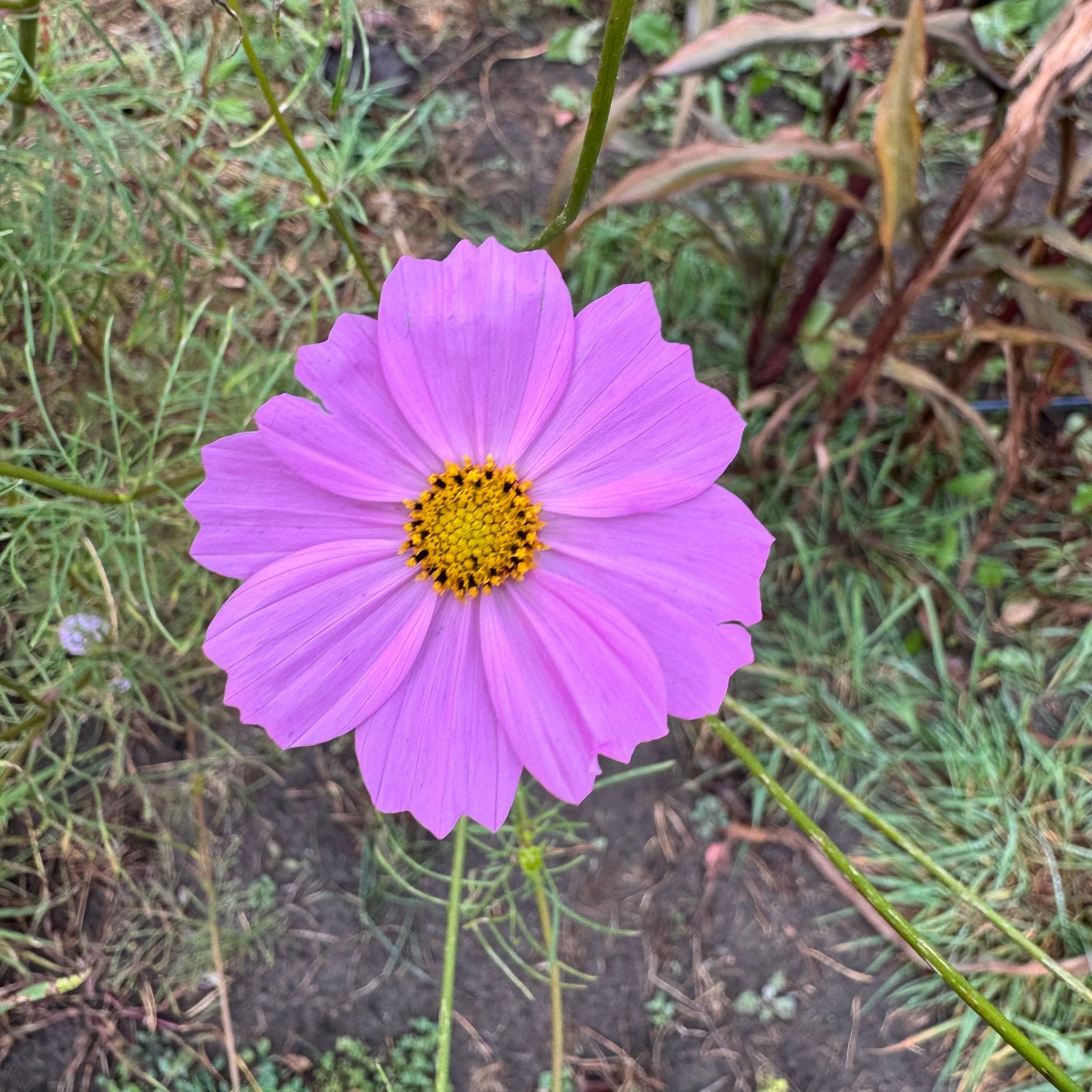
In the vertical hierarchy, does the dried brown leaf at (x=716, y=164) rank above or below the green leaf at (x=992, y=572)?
above

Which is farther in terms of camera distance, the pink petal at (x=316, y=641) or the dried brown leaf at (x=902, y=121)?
the dried brown leaf at (x=902, y=121)

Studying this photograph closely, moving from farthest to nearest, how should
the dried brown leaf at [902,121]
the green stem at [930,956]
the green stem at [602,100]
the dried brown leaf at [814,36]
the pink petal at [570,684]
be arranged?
1. the dried brown leaf at [814,36]
2. the dried brown leaf at [902,121]
3. the pink petal at [570,684]
4. the green stem at [930,956]
5. the green stem at [602,100]

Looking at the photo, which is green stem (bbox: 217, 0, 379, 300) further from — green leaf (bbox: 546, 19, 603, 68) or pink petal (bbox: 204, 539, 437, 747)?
green leaf (bbox: 546, 19, 603, 68)

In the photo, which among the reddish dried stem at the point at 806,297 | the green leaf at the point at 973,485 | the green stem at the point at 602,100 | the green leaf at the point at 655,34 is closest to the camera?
the green stem at the point at 602,100

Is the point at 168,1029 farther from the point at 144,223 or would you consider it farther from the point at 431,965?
the point at 144,223

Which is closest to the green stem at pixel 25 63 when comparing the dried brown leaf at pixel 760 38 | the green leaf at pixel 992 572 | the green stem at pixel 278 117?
the green stem at pixel 278 117

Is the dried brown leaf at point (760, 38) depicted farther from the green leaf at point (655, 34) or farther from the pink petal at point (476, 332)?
the green leaf at point (655, 34)
